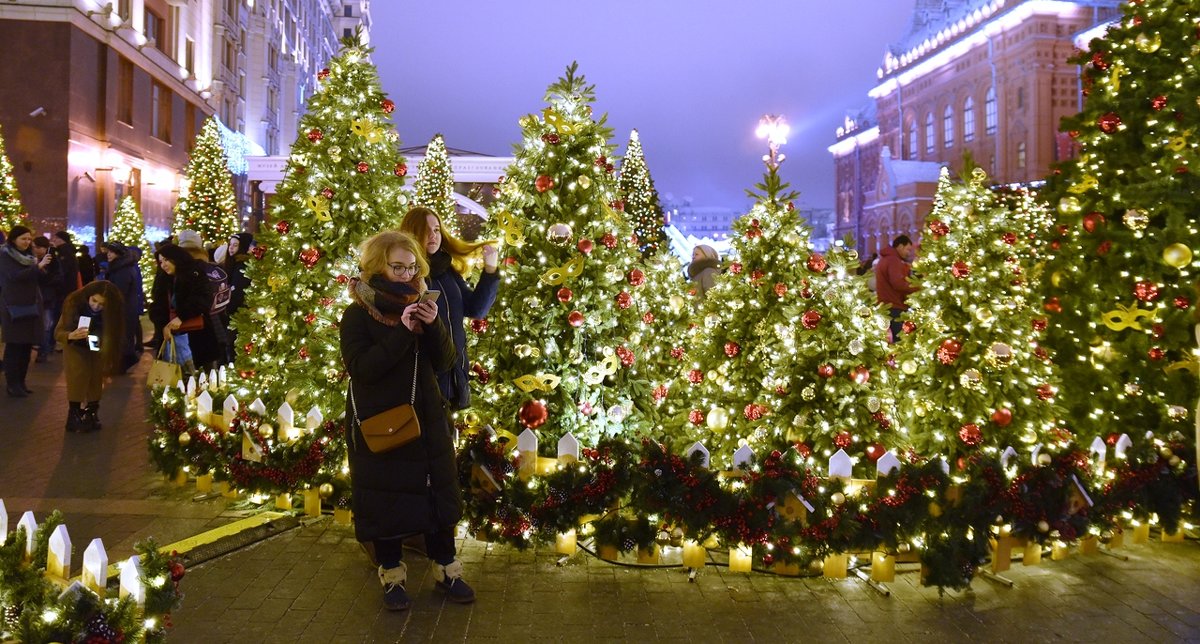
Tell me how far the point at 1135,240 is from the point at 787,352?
296 centimetres

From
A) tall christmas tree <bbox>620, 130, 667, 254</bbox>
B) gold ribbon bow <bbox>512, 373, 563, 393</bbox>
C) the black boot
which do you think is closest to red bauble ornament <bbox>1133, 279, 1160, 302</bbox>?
gold ribbon bow <bbox>512, 373, 563, 393</bbox>

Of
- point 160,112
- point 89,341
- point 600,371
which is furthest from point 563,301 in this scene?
point 160,112

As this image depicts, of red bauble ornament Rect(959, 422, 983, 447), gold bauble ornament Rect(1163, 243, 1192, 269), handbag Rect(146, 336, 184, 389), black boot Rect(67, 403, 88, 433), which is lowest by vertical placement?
black boot Rect(67, 403, 88, 433)

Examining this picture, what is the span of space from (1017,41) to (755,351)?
43.3 m

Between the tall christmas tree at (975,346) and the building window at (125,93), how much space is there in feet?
87.7

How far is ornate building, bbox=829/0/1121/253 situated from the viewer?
40625 mm

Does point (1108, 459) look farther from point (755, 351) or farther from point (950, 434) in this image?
point (755, 351)

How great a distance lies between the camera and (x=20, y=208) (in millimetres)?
16656

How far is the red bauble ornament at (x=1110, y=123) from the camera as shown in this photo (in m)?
6.66

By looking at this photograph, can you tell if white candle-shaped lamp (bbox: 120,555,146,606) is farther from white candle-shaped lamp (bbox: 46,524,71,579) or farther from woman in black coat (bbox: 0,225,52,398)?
woman in black coat (bbox: 0,225,52,398)

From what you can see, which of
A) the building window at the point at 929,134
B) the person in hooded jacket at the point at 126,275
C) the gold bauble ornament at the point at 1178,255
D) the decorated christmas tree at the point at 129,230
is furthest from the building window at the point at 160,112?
the building window at the point at 929,134

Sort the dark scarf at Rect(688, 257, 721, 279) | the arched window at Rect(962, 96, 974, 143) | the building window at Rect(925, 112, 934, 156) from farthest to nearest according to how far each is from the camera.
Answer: the building window at Rect(925, 112, 934, 156) → the arched window at Rect(962, 96, 974, 143) → the dark scarf at Rect(688, 257, 721, 279)

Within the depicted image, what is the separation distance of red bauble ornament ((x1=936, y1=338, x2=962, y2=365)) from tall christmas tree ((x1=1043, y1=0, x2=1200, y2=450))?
3.78 ft

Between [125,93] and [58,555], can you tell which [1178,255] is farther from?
[125,93]
